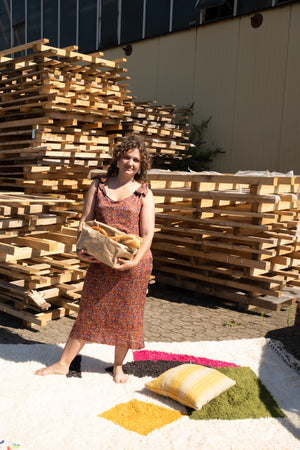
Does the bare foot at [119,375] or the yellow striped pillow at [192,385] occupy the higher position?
the yellow striped pillow at [192,385]

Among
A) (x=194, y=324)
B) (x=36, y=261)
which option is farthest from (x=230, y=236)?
(x=36, y=261)

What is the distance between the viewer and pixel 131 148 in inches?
143

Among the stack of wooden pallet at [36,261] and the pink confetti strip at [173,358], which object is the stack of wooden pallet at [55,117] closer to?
the stack of wooden pallet at [36,261]

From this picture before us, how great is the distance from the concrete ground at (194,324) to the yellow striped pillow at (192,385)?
128cm

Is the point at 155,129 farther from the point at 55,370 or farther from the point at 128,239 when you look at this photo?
the point at 55,370

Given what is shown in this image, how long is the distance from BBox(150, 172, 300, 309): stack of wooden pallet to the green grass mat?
86.8 inches

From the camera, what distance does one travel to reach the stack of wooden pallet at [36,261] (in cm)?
477

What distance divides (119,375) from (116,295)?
28.0 inches

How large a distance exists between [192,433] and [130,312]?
102cm

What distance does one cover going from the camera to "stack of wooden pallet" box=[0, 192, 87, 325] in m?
4.77

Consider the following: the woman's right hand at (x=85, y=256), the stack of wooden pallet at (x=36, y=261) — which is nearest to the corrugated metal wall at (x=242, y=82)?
the stack of wooden pallet at (x=36, y=261)

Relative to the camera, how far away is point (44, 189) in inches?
279

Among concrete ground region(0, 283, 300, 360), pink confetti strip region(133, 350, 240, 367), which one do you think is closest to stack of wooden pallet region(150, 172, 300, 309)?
concrete ground region(0, 283, 300, 360)

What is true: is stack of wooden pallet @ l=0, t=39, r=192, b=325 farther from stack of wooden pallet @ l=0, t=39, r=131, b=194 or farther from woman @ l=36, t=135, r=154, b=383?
woman @ l=36, t=135, r=154, b=383
